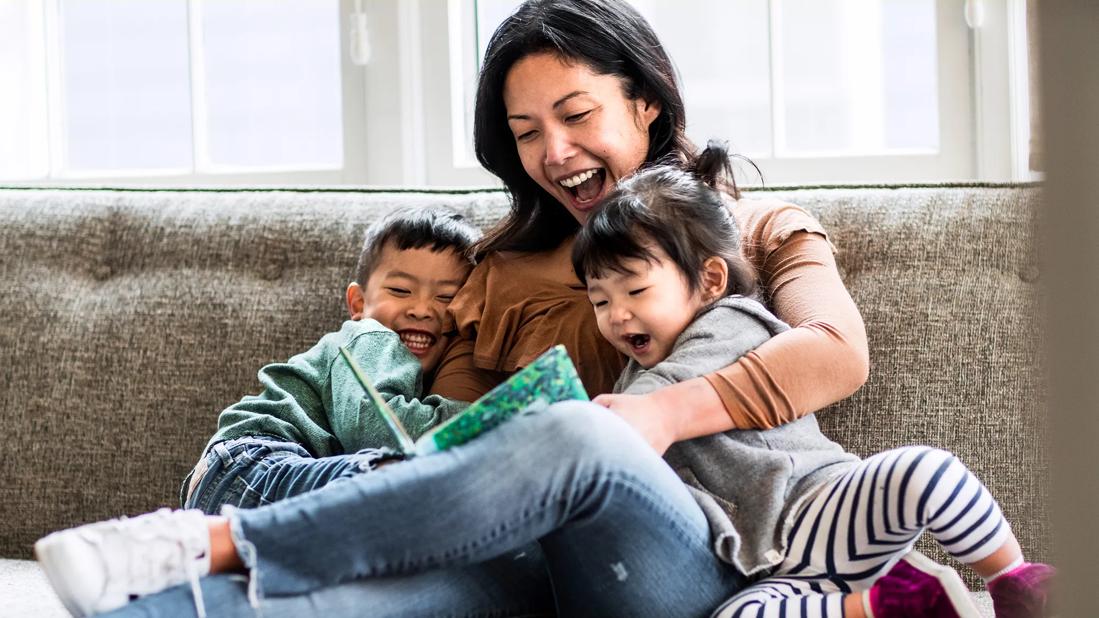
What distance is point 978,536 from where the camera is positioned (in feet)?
4.05

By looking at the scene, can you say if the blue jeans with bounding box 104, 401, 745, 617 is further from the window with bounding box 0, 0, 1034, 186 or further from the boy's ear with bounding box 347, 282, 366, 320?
the window with bounding box 0, 0, 1034, 186

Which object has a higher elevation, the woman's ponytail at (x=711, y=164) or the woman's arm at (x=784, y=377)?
the woman's ponytail at (x=711, y=164)

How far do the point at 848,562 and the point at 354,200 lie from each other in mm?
1002

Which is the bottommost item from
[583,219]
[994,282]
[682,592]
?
[682,592]

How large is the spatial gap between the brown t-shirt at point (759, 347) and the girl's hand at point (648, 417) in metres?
0.08

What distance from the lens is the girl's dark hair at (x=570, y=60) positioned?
162 centimetres

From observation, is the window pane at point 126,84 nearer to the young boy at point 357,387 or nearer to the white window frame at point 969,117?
the young boy at point 357,387

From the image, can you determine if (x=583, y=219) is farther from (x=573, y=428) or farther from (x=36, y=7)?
(x=36, y=7)

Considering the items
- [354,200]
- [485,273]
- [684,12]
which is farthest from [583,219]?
[684,12]

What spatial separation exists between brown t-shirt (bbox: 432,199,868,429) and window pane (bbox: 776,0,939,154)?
0.83 m

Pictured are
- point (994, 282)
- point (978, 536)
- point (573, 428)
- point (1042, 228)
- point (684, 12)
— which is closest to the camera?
point (1042, 228)

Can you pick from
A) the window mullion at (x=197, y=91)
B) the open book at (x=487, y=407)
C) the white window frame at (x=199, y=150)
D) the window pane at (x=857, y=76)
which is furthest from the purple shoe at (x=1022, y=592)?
the window mullion at (x=197, y=91)

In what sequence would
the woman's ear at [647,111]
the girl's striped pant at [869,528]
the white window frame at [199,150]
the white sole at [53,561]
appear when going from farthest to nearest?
the white window frame at [199,150], the woman's ear at [647,111], the girl's striped pant at [869,528], the white sole at [53,561]

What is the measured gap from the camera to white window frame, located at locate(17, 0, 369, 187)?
8.46 feet
